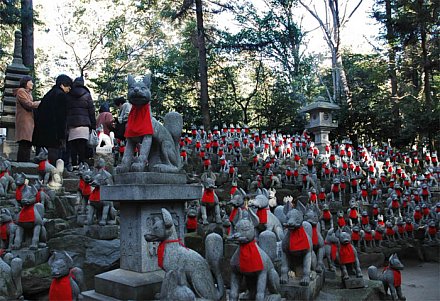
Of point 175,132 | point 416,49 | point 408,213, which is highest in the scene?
point 416,49

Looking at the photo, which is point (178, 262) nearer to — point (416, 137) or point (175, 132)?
point (175, 132)

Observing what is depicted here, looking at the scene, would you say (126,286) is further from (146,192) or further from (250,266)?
(250,266)

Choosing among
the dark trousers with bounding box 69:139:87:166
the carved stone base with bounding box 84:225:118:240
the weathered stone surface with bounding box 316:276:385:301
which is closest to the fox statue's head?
the carved stone base with bounding box 84:225:118:240

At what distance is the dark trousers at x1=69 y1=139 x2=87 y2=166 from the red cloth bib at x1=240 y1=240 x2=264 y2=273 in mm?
6467

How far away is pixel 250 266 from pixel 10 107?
363 inches

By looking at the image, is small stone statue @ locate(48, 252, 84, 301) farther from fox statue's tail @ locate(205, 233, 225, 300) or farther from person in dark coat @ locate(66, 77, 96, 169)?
person in dark coat @ locate(66, 77, 96, 169)

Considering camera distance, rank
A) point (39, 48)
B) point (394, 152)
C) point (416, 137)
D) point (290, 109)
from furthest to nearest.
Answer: point (39, 48) < point (290, 109) < point (416, 137) < point (394, 152)

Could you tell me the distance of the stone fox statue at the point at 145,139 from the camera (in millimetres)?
4379

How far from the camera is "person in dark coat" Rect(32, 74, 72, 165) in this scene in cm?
859

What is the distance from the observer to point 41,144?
867 centimetres

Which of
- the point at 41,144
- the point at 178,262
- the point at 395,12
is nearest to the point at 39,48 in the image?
the point at 41,144

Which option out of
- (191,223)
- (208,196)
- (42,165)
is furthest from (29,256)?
(208,196)

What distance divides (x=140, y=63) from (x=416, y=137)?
17586 millimetres

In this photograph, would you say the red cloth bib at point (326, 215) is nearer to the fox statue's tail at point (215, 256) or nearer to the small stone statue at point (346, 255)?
the small stone statue at point (346, 255)
